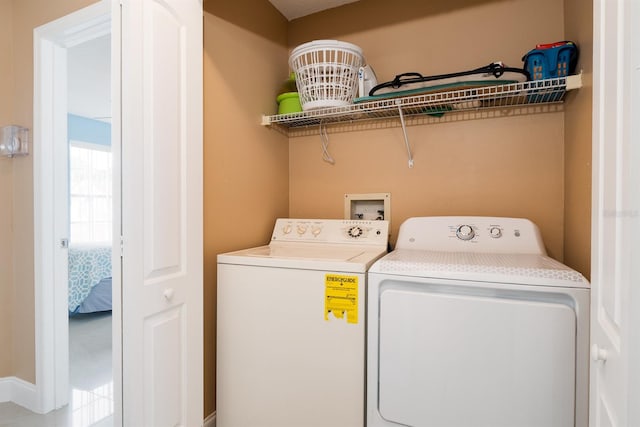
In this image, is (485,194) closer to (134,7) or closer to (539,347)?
(539,347)

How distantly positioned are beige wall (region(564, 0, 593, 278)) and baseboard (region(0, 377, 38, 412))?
2.84m

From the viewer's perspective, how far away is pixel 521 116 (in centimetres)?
169

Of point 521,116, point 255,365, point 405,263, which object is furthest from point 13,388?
point 521,116

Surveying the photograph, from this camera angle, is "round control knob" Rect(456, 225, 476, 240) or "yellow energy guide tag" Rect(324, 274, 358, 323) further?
"round control knob" Rect(456, 225, 476, 240)

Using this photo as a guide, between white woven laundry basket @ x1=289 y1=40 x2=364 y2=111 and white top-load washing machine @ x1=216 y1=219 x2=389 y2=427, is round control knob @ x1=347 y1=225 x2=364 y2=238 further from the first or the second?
white woven laundry basket @ x1=289 y1=40 x2=364 y2=111

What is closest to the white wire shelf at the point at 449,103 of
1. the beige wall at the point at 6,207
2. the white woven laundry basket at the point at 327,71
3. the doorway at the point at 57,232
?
the white woven laundry basket at the point at 327,71

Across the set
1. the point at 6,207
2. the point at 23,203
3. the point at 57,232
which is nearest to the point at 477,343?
the point at 57,232

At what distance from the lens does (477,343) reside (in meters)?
1.09

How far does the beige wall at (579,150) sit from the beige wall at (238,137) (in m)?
1.54

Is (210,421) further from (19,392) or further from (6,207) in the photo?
(6,207)

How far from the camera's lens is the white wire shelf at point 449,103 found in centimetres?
142

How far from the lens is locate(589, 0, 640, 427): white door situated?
48 cm

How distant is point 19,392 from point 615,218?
112 inches

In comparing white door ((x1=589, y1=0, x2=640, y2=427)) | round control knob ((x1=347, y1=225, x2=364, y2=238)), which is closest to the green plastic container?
round control knob ((x1=347, y1=225, x2=364, y2=238))
